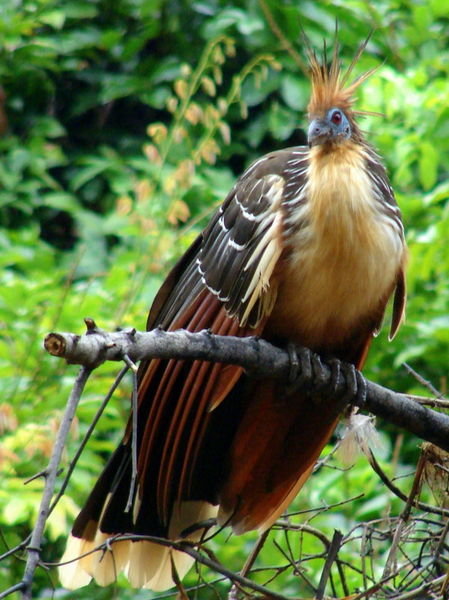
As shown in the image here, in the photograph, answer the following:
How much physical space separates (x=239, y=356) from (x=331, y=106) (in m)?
0.96

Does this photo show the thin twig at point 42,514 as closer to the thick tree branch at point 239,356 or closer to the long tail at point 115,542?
the thick tree branch at point 239,356

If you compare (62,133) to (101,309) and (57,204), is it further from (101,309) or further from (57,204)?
(101,309)

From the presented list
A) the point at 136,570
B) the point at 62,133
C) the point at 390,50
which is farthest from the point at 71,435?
the point at 390,50

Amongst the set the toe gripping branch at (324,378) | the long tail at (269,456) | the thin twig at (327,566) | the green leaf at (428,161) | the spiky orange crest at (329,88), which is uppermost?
the spiky orange crest at (329,88)

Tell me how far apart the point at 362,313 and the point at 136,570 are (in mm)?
1058

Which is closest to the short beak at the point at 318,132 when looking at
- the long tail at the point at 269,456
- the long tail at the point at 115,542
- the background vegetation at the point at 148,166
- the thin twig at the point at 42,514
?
the long tail at the point at 269,456

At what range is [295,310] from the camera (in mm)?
2947

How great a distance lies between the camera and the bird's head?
9.80ft

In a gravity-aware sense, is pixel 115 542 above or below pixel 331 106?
below

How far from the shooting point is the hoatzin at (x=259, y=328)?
2.91 metres

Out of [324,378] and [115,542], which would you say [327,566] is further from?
[115,542]

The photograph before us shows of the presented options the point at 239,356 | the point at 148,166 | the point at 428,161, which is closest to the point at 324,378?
the point at 239,356

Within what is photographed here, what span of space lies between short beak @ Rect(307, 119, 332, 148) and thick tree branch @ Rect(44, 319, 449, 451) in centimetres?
63

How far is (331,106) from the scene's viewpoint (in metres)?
3.03
